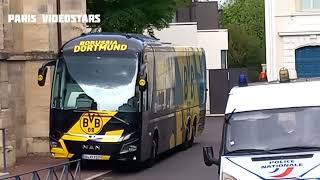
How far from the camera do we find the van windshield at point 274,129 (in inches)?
400

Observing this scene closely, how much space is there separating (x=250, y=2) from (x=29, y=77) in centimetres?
7628

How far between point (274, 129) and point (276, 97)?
20.2 inches

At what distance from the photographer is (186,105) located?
26344 mm

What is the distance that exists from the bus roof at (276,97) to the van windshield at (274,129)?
2.9 inches

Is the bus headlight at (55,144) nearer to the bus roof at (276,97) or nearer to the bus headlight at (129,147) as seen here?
the bus headlight at (129,147)

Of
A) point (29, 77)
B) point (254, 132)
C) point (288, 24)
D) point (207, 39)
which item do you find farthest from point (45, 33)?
point (207, 39)

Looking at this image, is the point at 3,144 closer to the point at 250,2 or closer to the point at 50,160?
the point at 50,160

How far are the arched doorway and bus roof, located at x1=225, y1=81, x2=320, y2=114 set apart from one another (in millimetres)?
30876

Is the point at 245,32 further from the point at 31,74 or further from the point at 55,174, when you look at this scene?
the point at 55,174

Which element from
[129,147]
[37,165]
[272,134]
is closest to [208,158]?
[272,134]

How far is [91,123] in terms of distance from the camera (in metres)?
19.9

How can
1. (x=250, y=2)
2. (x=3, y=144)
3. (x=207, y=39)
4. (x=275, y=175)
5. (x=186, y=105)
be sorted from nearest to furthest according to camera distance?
(x=275, y=175) < (x=3, y=144) < (x=186, y=105) < (x=207, y=39) < (x=250, y=2)

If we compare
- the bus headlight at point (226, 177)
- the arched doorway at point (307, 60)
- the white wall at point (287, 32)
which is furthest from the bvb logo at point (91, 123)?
the arched doorway at point (307, 60)

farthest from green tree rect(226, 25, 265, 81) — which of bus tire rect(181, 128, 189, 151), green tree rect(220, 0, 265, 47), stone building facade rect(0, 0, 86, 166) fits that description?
stone building facade rect(0, 0, 86, 166)
